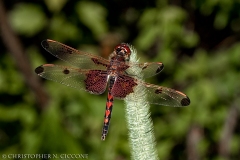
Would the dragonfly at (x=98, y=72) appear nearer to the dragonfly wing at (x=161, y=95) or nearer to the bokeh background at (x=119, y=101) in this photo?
the dragonfly wing at (x=161, y=95)

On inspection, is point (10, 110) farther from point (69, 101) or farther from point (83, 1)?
point (83, 1)

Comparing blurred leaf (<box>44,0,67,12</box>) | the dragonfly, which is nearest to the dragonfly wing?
the dragonfly

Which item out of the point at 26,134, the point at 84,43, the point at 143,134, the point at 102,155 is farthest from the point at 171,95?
the point at 84,43

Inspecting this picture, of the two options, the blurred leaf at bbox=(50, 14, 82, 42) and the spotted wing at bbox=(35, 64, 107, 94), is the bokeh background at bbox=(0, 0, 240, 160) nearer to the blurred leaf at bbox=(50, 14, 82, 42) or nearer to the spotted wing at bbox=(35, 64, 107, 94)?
the blurred leaf at bbox=(50, 14, 82, 42)

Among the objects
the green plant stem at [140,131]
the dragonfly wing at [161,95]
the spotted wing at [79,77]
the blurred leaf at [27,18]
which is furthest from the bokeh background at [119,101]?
the green plant stem at [140,131]

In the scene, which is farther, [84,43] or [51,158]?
[84,43]

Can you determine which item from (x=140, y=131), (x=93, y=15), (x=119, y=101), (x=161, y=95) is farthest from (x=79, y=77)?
(x=93, y=15)
